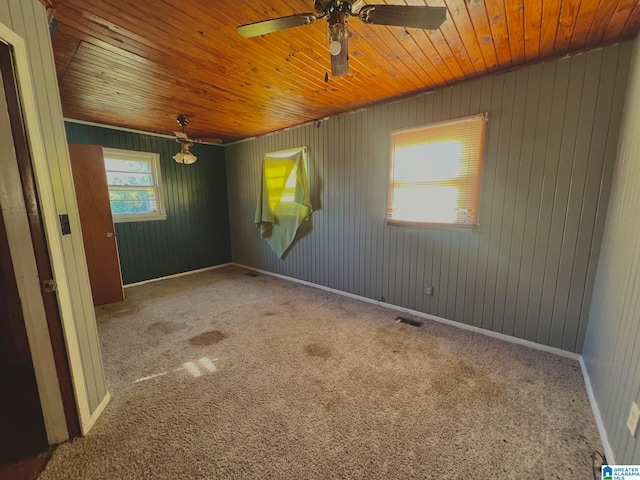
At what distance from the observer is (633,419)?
1.15 meters

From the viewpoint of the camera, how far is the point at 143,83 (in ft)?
7.96

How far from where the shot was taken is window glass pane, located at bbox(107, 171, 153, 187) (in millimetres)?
3955

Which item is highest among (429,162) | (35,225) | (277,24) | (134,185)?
(277,24)

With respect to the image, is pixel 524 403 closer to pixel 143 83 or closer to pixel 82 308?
pixel 82 308

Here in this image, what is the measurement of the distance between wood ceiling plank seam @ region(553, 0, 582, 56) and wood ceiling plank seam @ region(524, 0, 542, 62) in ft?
0.34

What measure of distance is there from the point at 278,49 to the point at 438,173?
6.05 ft

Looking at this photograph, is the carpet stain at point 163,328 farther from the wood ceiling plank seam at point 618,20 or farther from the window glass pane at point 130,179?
the wood ceiling plank seam at point 618,20

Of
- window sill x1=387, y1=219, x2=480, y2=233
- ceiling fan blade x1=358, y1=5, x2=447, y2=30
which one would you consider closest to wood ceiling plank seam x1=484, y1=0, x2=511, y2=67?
ceiling fan blade x1=358, y1=5, x2=447, y2=30

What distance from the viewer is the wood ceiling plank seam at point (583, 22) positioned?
4.81 feet

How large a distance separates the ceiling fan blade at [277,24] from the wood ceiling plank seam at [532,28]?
1228 millimetres

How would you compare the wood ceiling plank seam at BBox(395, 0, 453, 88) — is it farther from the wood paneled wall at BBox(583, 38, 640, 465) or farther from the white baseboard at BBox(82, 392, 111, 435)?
the white baseboard at BBox(82, 392, 111, 435)

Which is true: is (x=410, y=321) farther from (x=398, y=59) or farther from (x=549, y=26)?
(x=549, y=26)

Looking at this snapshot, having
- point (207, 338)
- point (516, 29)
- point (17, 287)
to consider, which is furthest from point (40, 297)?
point (516, 29)

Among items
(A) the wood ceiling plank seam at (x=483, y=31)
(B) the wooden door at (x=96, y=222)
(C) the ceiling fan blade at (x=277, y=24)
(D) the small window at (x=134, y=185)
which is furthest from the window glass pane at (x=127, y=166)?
(A) the wood ceiling plank seam at (x=483, y=31)
